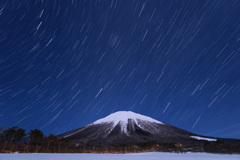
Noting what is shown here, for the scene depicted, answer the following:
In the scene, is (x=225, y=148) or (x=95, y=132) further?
(x=95, y=132)

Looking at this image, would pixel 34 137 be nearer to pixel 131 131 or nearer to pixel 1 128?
pixel 1 128

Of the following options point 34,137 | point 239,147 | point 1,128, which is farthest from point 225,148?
point 1,128

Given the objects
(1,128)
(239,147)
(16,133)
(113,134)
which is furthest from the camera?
(113,134)

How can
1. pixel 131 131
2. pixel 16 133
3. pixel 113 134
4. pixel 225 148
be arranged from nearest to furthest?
pixel 225 148 → pixel 16 133 → pixel 113 134 → pixel 131 131

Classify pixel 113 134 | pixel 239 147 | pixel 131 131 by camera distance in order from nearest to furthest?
pixel 239 147, pixel 113 134, pixel 131 131

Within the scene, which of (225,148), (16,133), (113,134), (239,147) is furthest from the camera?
(113,134)

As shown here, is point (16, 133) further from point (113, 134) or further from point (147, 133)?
point (147, 133)

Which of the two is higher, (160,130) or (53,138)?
(160,130)

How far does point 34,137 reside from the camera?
3115 inches

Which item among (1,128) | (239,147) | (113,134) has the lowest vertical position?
(239,147)

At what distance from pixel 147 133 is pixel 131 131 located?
15.9 metres

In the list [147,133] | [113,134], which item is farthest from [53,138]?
[147,133]

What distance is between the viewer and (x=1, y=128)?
6919 cm

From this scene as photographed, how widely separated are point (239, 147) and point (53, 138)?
195 ft
